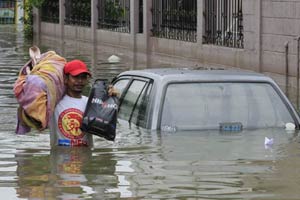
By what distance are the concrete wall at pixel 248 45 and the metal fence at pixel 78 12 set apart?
7.40 metres

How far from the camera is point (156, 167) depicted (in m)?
8.79

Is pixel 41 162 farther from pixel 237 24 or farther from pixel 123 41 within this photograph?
pixel 123 41

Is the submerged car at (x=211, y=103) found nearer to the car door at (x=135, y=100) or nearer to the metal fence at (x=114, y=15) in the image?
the car door at (x=135, y=100)

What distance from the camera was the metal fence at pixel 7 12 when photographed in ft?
199

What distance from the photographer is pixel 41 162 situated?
9.23 metres

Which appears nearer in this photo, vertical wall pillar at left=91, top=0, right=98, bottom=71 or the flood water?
the flood water

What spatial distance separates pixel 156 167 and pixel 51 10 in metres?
37.6

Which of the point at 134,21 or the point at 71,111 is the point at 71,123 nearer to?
the point at 71,111

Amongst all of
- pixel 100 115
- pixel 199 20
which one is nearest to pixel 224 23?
pixel 199 20

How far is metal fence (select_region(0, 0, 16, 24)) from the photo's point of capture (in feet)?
199

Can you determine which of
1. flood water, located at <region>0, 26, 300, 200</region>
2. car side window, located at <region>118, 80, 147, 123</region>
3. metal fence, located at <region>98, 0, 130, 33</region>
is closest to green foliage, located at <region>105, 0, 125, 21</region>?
metal fence, located at <region>98, 0, 130, 33</region>

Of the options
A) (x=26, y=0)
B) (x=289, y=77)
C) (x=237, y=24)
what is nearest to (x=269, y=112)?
(x=289, y=77)

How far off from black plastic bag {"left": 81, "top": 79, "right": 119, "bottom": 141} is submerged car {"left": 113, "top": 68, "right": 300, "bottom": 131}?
1652 mm

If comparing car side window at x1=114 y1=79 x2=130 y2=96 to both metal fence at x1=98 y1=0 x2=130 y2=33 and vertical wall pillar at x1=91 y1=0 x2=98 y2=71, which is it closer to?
metal fence at x1=98 y1=0 x2=130 y2=33
